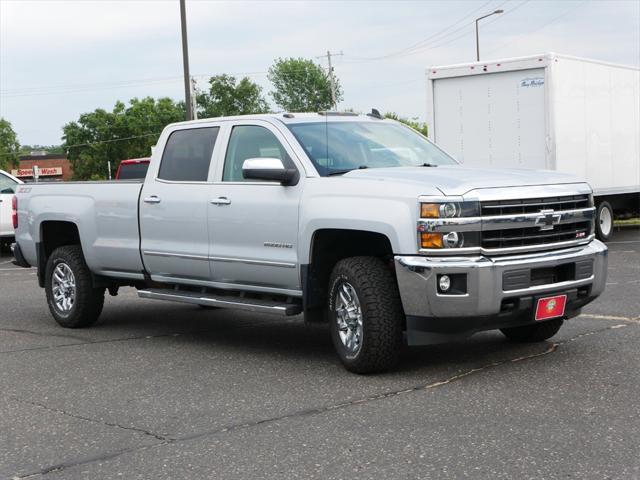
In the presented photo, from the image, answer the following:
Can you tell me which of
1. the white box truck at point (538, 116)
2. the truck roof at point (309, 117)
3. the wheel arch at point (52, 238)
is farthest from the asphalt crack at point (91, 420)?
the white box truck at point (538, 116)

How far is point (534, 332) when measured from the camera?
785cm

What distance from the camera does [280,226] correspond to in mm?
7543

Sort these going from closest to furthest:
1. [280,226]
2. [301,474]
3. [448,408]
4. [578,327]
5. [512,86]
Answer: [301,474] → [448,408] → [280,226] → [578,327] → [512,86]

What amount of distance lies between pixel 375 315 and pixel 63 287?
4.35 m

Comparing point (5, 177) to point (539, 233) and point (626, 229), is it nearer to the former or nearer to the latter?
point (626, 229)

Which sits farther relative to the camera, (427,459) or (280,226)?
(280,226)

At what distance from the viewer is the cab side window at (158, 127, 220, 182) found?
8516mm

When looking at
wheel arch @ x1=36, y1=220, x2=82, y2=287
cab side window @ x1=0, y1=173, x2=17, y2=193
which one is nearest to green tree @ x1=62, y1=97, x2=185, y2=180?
cab side window @ x1=0, y1=173, x2=17, y2=193

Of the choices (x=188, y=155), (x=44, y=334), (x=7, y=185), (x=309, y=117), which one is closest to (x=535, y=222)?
(x=309, y=117)

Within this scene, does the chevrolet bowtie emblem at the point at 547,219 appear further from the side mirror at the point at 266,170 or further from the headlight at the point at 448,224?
the side mirror at the point at 266,170

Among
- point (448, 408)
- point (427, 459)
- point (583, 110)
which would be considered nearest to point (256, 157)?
point (448, 408)

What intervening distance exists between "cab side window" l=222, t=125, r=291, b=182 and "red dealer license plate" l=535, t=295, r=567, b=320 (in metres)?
2.40

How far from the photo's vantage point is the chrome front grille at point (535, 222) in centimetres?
657

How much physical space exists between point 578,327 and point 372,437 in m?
3.83
